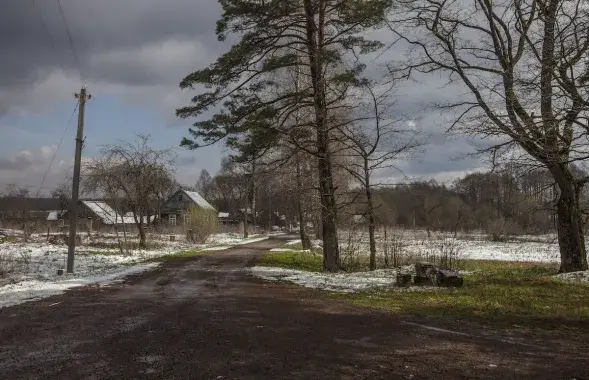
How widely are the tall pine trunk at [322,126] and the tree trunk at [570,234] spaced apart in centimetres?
717

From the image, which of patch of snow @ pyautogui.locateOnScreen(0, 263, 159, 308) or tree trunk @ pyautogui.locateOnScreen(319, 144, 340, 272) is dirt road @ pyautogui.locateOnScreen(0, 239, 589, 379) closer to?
patch of snow @ pyautogui.locateOnScreen(0, 263, 159, 308)

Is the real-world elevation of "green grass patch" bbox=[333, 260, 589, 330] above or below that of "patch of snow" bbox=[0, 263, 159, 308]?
below

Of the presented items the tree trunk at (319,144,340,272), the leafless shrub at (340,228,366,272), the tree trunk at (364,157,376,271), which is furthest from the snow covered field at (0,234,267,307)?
the tree trunk at (364,157,376,271)

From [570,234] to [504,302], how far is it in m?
6.43

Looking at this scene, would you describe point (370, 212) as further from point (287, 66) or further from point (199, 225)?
point (199, 225)

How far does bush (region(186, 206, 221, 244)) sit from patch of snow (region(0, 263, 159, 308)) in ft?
70.9

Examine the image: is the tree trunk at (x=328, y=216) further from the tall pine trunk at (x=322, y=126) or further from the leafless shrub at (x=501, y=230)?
the leafless shrub at (x=501, y=230)

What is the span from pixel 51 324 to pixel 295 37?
42.0ft

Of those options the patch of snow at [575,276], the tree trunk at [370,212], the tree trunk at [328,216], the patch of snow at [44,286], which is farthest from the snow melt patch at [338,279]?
the patch of snow at [44,286]

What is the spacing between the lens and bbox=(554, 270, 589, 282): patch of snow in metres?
13.5

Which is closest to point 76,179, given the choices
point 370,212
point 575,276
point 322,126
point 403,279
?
point 322,126

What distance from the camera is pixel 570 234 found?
1547cm

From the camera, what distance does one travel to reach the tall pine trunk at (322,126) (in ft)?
55.9

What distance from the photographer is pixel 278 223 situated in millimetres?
101125
